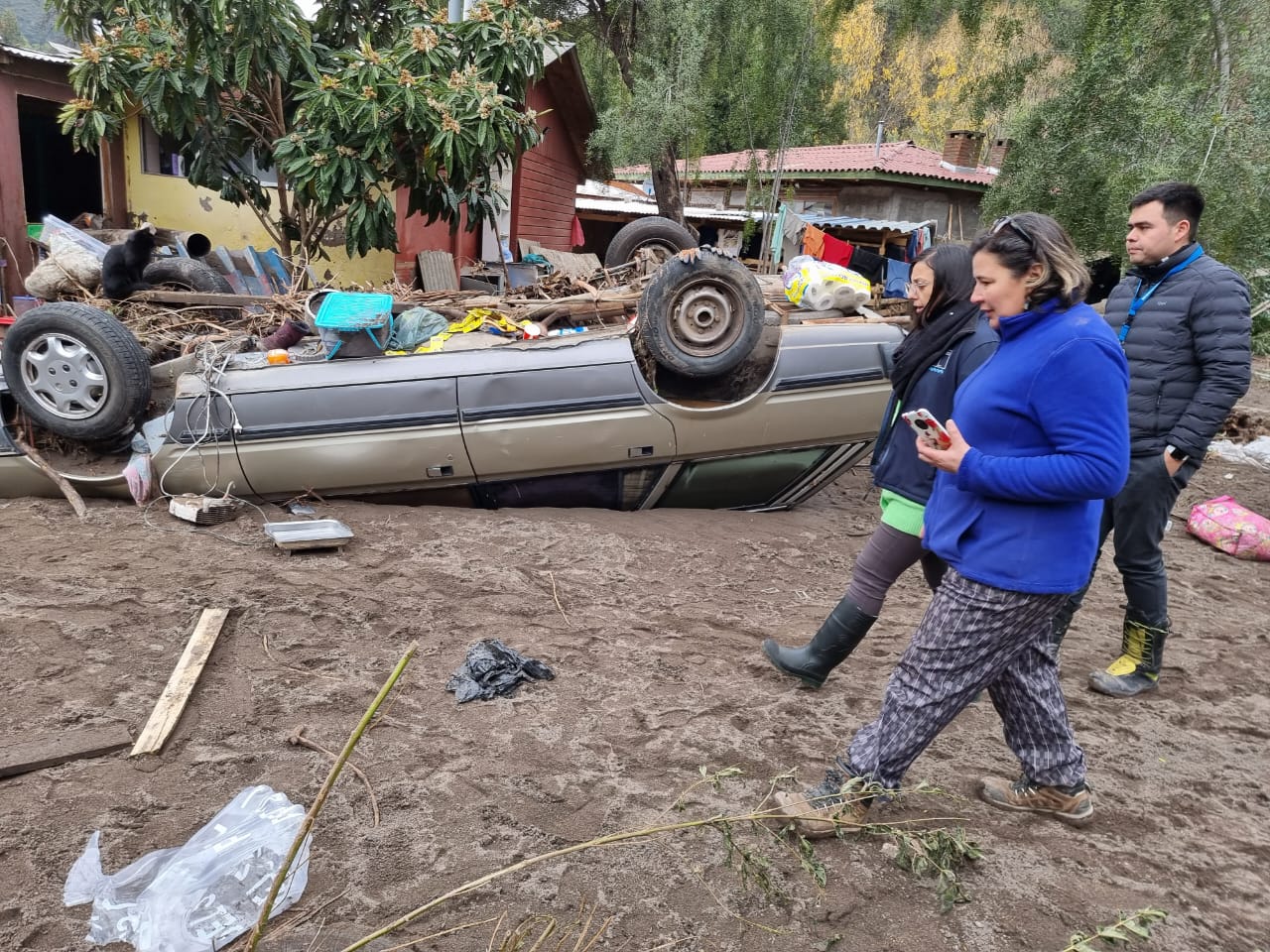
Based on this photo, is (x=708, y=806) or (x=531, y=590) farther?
(x=531, y=590)

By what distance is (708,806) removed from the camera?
2.60 metres

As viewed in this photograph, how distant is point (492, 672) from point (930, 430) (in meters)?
2.04

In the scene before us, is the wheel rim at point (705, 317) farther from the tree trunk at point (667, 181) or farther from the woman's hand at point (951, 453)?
the tree trunk at point (667, 181)

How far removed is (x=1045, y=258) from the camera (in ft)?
6.52

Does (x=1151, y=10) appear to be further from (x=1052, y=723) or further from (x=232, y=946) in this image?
(x=232, y=946)

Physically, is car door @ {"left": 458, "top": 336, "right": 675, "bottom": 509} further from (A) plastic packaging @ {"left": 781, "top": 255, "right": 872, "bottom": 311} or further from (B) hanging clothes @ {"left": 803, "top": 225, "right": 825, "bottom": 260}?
(B) hanging clothes @ {"left": 803, "top": 225, "right": 825, "bottom": 260}

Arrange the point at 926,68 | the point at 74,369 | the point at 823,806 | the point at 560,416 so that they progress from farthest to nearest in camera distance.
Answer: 1. the point at 926,68
2. the point at 560,416
3. the point at 74,369
4. the point at 823,806

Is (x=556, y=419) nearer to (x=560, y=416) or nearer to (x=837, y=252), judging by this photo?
(x=560, y=416)

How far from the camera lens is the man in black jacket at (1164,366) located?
3.07 m

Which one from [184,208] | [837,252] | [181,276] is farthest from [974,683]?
[184,208]

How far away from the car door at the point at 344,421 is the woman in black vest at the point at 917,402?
257cm

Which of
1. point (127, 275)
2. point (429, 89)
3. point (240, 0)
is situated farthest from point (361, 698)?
point (240, 0)

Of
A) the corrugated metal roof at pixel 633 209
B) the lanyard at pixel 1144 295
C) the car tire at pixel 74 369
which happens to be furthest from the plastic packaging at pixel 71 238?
the corrugated metal roof at pixel 633 209

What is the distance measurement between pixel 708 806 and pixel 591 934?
66cm
